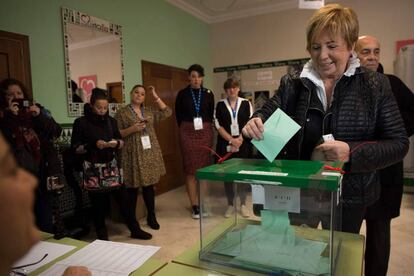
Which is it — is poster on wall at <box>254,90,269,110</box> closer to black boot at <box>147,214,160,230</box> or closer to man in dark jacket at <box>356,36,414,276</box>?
black boot at <box>147,214,160,230</box>

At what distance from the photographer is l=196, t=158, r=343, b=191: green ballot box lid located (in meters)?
0.62

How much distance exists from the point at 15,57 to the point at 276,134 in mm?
2399

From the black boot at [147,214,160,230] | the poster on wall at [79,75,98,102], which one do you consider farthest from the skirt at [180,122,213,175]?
the poster on wall at [79,75,98,102]

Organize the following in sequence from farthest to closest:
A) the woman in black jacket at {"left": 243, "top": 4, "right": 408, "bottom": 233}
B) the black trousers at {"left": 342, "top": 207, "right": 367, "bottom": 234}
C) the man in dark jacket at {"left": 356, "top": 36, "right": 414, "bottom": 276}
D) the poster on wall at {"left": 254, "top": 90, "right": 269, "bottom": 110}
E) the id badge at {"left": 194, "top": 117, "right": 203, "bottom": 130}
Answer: the poster on wall at {"left": 254, "top": 90, "right": 269, "bottom": 110} → the id badge at {"left": 194, "top": 117, "right": 203, "bottom": 130} → the man in dark jacket at {"left": 356, "top": 36, "right": 414, "bottom": 276} → the black trousers at {"left": 342, "top": 207, "right": 367, "bottom": 234} → the woman in black jacket at {"left": 243, "top": 4, "right": 408, "bottom": 233}

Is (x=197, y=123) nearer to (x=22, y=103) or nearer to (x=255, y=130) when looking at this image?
(x=22, y=103)

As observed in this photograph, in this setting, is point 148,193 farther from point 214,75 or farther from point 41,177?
point 214,75

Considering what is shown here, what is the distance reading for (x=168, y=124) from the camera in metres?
4.21

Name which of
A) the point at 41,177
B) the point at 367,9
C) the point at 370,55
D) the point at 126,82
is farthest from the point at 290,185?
the point at 367,9

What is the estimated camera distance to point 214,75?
5160 mm

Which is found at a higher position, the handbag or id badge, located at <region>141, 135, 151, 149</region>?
id badge, located at <region>141, 135, 151, 149</region>

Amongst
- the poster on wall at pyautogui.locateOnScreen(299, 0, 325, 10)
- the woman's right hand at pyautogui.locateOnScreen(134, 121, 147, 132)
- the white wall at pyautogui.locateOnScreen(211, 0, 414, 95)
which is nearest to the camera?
the poster on wall at pyautogui.locateOnScreen(299, 0, 325, 10)

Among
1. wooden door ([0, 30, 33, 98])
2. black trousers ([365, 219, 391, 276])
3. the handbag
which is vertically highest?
wooden door ([0, 30, 33, 98])

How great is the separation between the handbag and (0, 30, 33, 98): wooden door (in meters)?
0.73

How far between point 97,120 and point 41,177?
0.63m
